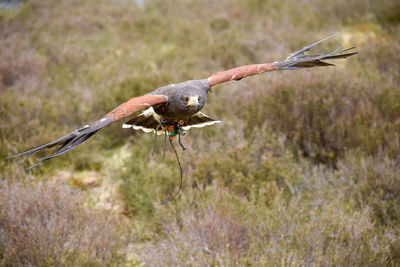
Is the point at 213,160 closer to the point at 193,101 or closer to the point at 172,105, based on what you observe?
the point at 172,105

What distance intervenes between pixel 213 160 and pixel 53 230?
7.29ft

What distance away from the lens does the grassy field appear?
3.71m

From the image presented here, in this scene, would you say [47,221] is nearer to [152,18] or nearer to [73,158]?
[73,158]

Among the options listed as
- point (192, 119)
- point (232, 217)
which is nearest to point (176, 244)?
point (232, 217)

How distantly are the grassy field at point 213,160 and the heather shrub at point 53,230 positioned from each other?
15 mm

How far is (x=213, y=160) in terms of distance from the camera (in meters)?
5.02

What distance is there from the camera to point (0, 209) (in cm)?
384

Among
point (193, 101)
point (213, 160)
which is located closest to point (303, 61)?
point (193, 101)

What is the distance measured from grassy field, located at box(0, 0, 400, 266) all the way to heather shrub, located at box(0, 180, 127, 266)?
15 millimetres

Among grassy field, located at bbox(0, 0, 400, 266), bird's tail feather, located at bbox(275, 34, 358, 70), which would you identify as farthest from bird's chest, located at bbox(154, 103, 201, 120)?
grassy field, located at bbox(0, 0, 400, 266)

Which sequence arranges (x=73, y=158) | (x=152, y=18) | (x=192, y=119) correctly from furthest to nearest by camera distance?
(x=152, y=18), (x=73, y=158), (x=192, y=119)

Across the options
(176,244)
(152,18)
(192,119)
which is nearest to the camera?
(176,244)

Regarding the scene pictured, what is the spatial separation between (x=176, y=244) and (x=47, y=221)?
1.37 m

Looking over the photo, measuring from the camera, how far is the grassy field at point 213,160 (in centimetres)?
371
